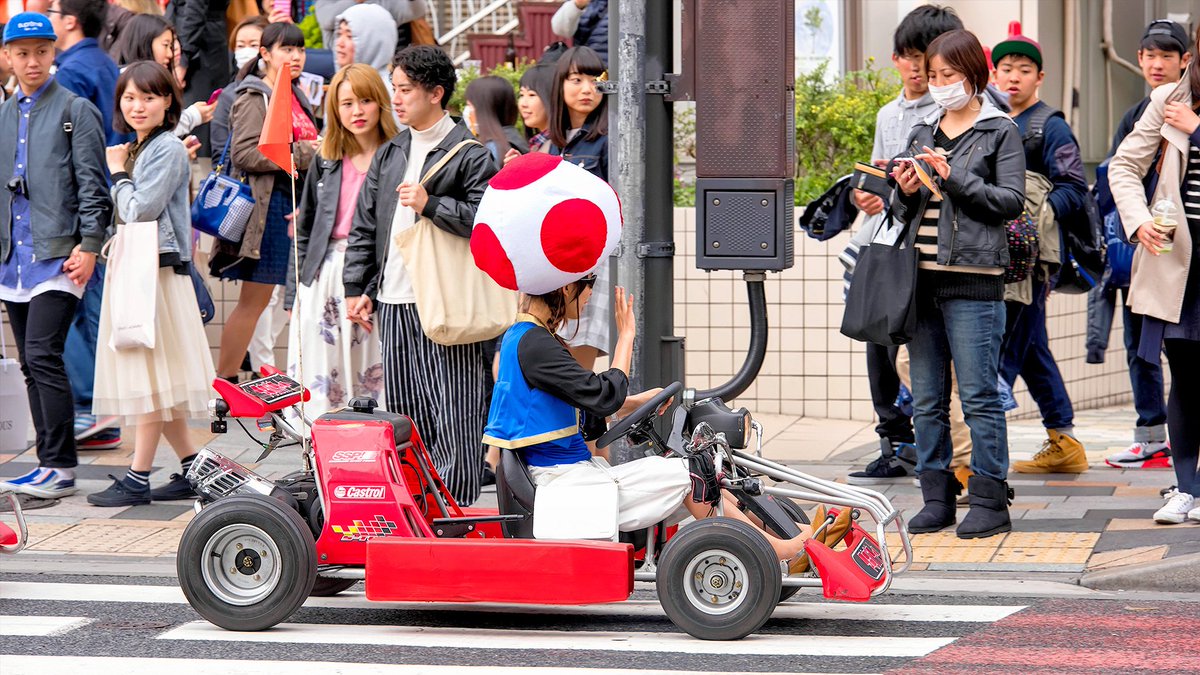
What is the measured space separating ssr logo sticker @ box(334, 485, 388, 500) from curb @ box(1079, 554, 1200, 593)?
2.72 m

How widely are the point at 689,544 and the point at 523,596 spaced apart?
0.58m

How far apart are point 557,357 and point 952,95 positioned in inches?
93.4

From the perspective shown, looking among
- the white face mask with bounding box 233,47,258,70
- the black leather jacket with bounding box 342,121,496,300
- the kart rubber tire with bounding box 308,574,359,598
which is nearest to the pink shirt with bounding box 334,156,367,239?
the black leather jacket with bounding box 342,121,496,300

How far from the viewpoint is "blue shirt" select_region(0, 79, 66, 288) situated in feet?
27.8

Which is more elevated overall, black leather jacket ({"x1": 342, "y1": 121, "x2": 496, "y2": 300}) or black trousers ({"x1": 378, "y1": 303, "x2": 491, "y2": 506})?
black leather jacket ({"x1": 342, "y1": 121, "x2": 496, "y2": 300})

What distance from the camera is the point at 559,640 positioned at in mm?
5934

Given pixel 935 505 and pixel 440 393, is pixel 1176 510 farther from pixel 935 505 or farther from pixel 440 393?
pixel 440 393

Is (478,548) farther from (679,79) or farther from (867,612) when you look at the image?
(679,79)

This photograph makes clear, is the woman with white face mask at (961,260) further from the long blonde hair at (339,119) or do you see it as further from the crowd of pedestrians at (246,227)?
the long blonde hair at (339,119)

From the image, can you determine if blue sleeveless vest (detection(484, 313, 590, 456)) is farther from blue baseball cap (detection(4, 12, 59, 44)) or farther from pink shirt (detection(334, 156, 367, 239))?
blue baseball cap (detection(4, 12, 59, 44))

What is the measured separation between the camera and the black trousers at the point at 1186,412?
7695 millimetres

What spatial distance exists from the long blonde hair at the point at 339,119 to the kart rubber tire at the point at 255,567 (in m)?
2.41

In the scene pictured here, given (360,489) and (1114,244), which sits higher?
(1114,244)

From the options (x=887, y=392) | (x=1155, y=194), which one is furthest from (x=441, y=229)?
(x=1155, y=194)
